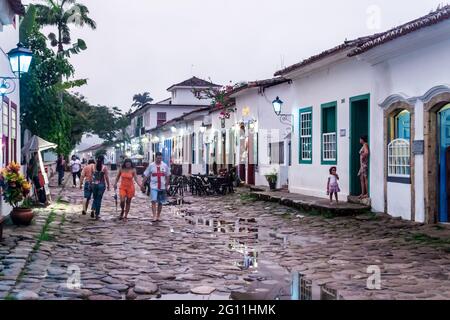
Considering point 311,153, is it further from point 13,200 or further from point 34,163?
point 13,200

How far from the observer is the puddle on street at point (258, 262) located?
632cm

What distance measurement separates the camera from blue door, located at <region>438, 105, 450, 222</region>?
36.4 feet

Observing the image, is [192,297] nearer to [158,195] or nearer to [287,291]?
[287,291]

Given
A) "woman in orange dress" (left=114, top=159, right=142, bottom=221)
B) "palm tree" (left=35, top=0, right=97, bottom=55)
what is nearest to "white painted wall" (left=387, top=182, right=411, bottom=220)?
"woman in orange dress" (left=114, top=159, right=142, bottom=221)

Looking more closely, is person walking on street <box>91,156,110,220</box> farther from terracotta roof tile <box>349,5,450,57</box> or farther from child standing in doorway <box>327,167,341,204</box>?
terracotta roof tile <box>349,5,450,57</box>

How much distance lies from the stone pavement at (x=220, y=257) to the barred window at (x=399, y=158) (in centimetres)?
104

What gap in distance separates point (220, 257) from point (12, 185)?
15.5 ft

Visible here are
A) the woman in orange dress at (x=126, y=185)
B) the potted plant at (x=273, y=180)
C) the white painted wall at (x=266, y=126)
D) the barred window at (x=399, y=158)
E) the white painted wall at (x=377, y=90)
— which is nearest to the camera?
the white painted wall at (x=377, y=90)

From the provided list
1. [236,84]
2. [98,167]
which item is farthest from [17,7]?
[236,84]

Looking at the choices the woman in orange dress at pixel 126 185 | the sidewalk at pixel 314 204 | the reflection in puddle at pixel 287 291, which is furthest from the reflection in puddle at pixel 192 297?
the sidewalk at pixel 314 204

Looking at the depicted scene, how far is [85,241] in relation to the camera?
10219 mm

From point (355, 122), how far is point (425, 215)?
4011mm

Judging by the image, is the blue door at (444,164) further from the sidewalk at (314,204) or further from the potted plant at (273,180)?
the potted plant at (273,180)

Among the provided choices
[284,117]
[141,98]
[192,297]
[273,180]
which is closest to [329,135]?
[284,117]
